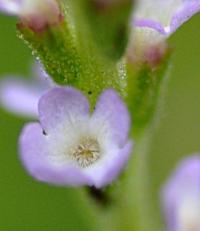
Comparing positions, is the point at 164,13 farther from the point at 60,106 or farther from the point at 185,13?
the point at 60,106

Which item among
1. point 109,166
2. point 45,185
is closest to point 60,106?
point 109,166

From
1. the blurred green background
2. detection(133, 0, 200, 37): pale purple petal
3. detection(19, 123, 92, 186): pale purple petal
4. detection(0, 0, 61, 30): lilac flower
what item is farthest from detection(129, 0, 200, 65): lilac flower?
the blurred green background

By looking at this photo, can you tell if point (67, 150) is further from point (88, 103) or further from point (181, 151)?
point (181, 151)

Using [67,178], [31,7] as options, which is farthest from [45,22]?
[67,178]

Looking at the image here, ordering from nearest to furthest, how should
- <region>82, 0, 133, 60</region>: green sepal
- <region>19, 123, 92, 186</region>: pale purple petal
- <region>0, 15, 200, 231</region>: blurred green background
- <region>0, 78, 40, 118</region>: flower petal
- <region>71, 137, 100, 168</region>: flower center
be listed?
<region>82, 0, 133, 60</region>: green sepal
<region>19, 123, 92, 186</region>: pale purple petal
<region>71, 137, 100, 168</region>: flower center
<region>0, 78, 40, 118</region>: flower petal
<region>0, 15, 200, 231</region>: blurred green background

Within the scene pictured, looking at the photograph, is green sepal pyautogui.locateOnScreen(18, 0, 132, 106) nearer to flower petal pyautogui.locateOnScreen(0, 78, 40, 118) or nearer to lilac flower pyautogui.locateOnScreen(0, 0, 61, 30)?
lilac flower pyautogui.locateOnScreen(0, 0, 61, 30)
